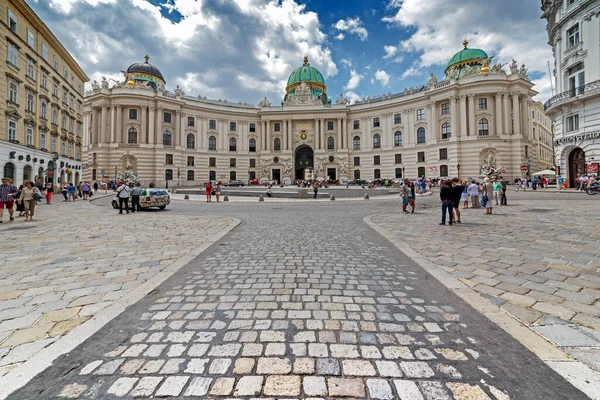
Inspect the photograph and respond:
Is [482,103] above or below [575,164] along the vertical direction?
above

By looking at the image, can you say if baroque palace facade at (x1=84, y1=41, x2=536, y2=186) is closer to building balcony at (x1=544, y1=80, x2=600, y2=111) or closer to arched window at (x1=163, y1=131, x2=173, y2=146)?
arched window at (x1=163, y1=131, x2=173, y2=146)

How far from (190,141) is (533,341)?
60.7 metres

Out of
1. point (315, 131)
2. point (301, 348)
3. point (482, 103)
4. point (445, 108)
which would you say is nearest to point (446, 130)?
point (445, 108)

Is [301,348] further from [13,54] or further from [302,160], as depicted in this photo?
[302,160]

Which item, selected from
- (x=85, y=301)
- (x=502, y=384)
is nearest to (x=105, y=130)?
(x=85, y=301)

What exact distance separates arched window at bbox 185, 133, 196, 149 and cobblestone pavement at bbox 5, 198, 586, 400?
2239 inches

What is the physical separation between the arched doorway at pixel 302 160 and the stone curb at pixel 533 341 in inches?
2286

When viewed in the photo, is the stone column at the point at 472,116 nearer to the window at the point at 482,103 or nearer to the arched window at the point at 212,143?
the window at the point at 482,103

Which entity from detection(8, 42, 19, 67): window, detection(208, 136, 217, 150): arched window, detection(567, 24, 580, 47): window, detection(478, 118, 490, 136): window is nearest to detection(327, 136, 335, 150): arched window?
detection(208, 136, 217, 150): arched window

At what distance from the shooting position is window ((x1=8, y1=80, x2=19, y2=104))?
23828mm

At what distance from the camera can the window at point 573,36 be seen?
92.7 feet

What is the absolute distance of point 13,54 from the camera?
2422cm

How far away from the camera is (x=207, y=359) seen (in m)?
2.47

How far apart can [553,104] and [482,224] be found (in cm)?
3051
